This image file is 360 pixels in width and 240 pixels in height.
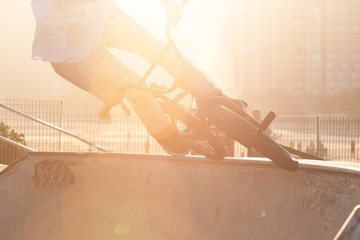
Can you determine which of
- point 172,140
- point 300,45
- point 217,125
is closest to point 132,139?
point 172,140

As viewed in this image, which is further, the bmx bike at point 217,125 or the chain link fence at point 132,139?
the chain link fence at point 132,139

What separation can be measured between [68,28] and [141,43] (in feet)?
1.41

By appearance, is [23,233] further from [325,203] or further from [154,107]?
[325,203]

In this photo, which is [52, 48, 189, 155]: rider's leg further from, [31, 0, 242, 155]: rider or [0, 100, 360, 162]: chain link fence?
[0, 100, 360, 162]: chain link fence

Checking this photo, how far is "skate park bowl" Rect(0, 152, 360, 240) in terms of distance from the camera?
2596 mm

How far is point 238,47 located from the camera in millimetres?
75938

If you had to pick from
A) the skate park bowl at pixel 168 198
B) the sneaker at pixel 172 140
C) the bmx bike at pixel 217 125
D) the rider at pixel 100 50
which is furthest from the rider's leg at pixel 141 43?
the skate park bowl at pixel 168 198

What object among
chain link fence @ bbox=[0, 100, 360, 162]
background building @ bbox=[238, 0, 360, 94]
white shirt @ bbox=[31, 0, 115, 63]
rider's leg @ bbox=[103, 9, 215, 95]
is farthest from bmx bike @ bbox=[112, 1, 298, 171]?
background building @ bbox=[238, 0, 360, 94]

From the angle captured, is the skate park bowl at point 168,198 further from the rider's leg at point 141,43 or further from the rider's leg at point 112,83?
the rider's leg at point 141,43

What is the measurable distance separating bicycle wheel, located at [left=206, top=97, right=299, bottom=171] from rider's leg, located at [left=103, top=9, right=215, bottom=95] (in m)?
0.15

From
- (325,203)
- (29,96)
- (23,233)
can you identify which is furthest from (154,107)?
(29,96)

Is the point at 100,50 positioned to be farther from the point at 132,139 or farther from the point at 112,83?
the point at 132,139

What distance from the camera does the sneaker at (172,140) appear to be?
280 cm

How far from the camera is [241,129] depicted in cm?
280
